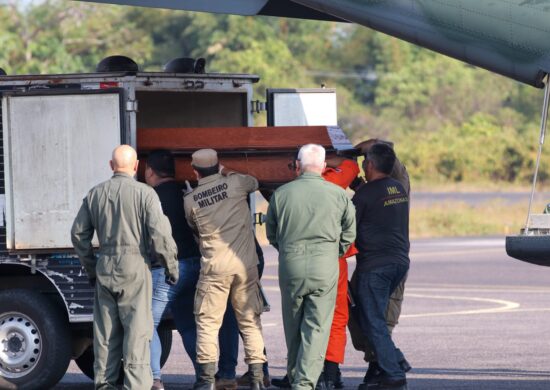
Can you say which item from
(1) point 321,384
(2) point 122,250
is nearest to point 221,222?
(2) point 122,250

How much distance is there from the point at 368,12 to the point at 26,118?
2.80 metres

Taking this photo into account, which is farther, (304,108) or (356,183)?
(304,108)

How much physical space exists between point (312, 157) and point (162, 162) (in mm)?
1345

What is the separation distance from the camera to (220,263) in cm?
962

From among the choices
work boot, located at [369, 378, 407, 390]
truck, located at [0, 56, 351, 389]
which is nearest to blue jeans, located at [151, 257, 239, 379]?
truck, located at [0, 56, 351, 389]

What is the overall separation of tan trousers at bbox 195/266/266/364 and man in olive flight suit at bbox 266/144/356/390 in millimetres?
551

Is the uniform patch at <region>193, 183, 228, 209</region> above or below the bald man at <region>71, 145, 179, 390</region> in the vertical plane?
above

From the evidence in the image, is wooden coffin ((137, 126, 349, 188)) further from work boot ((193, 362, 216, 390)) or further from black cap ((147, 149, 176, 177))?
work boot ((193, 362, 216, 390))

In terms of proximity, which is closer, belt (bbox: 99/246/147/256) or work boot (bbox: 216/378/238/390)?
belt (bbox: 99/246/147/256)

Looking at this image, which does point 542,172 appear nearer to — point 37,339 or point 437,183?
point 437,183

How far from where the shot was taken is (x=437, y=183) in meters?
56.9

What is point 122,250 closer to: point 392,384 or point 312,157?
point 312,157

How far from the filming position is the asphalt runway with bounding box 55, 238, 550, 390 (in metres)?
11.2

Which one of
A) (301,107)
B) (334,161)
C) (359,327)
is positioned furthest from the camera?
(301,107)
